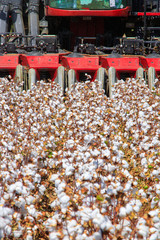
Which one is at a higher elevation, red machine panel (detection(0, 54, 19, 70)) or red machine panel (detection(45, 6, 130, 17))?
red machine panel (detection(45, 6, 130, 17))

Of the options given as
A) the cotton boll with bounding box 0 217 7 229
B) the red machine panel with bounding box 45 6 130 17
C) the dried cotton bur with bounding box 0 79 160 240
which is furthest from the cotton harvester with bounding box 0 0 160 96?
the cotton boll with bounding box 0 217 7 229

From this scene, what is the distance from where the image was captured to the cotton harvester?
9.76 meters

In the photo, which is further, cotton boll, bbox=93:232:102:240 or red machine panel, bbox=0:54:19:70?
red machine panel, bbox=0:54:19:70

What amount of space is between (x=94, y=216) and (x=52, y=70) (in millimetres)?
7848

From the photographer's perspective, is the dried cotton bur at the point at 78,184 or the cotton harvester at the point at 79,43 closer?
the dried cotton bur at the point at 78,184

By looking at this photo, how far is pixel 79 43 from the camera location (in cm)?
1295

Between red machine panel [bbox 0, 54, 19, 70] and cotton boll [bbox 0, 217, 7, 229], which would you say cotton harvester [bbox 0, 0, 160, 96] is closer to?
red machine panel [bbox 0, 54, 19, 70]

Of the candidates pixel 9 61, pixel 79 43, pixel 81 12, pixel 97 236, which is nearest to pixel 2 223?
pixel 97 236

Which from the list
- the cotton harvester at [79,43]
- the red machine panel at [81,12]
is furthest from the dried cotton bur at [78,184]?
the red machine panel at [81,12]

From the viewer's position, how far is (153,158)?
13.5 feet

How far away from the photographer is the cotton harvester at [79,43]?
32.0 ft

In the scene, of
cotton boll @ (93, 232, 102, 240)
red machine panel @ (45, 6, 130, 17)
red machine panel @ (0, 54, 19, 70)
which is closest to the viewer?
cotton boll @ (93, 232, 102, 240)

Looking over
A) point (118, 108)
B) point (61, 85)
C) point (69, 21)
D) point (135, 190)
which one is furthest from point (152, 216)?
point (69, 21)

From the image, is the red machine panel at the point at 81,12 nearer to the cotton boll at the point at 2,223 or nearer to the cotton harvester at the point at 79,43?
the cotton harvester at the point at 79,43
